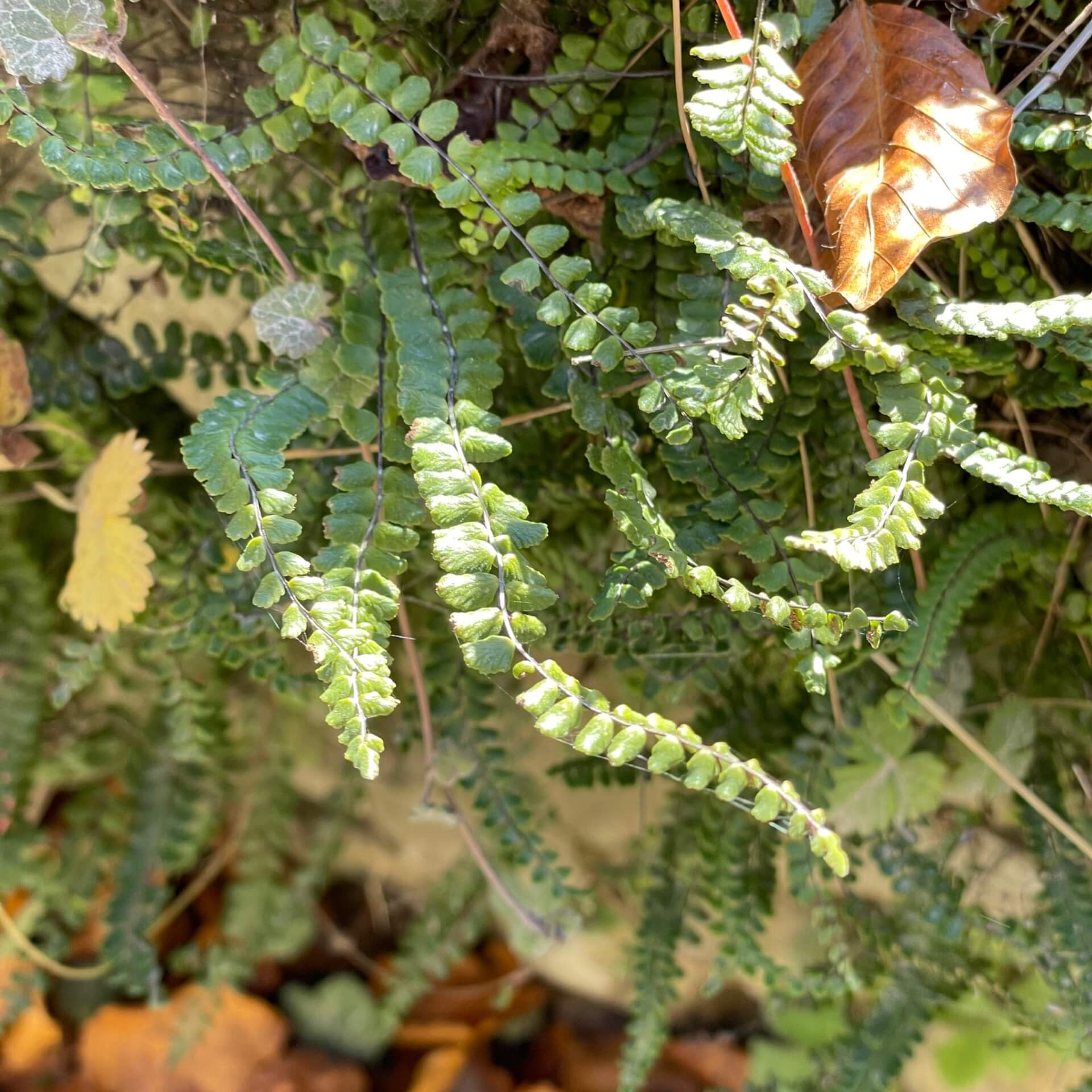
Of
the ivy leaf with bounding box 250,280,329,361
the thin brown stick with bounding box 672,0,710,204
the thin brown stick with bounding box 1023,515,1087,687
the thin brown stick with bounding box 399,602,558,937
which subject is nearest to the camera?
the thin brown stick with bounding box 672,0,710,204

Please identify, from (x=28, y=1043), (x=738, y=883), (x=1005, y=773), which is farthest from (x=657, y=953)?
(x=28, y=1043)

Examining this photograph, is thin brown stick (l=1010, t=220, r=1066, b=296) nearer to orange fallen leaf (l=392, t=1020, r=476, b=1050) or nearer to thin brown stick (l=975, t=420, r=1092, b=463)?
thin brown stick (l=975, t=420, r=1092, b=463)

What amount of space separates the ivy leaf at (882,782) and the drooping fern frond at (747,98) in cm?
65

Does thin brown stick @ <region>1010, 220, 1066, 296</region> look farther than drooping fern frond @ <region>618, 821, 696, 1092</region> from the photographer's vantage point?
No

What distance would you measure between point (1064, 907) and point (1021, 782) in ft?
0.42

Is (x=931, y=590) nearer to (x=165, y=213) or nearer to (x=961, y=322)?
(x=961, y=322)

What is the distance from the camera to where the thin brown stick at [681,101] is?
2.20ft

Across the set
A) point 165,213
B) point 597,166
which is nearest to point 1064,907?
point 597,166

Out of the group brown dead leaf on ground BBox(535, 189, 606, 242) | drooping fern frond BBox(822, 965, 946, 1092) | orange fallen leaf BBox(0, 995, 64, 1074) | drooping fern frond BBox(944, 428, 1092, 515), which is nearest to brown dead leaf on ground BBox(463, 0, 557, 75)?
brown dead leaf on ground BBox(535, 189, 606, 242)

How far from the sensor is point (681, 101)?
0.71 metres

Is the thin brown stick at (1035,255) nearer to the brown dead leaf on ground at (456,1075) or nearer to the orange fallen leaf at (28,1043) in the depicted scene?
the brown dead leaf on ground at (456,1075)

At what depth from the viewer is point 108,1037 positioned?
66.0 inches

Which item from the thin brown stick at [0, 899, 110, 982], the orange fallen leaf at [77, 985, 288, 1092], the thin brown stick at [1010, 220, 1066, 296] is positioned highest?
the thin brown stick at [1010, 220, 1066, 296]

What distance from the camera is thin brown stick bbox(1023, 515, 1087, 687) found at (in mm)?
877
